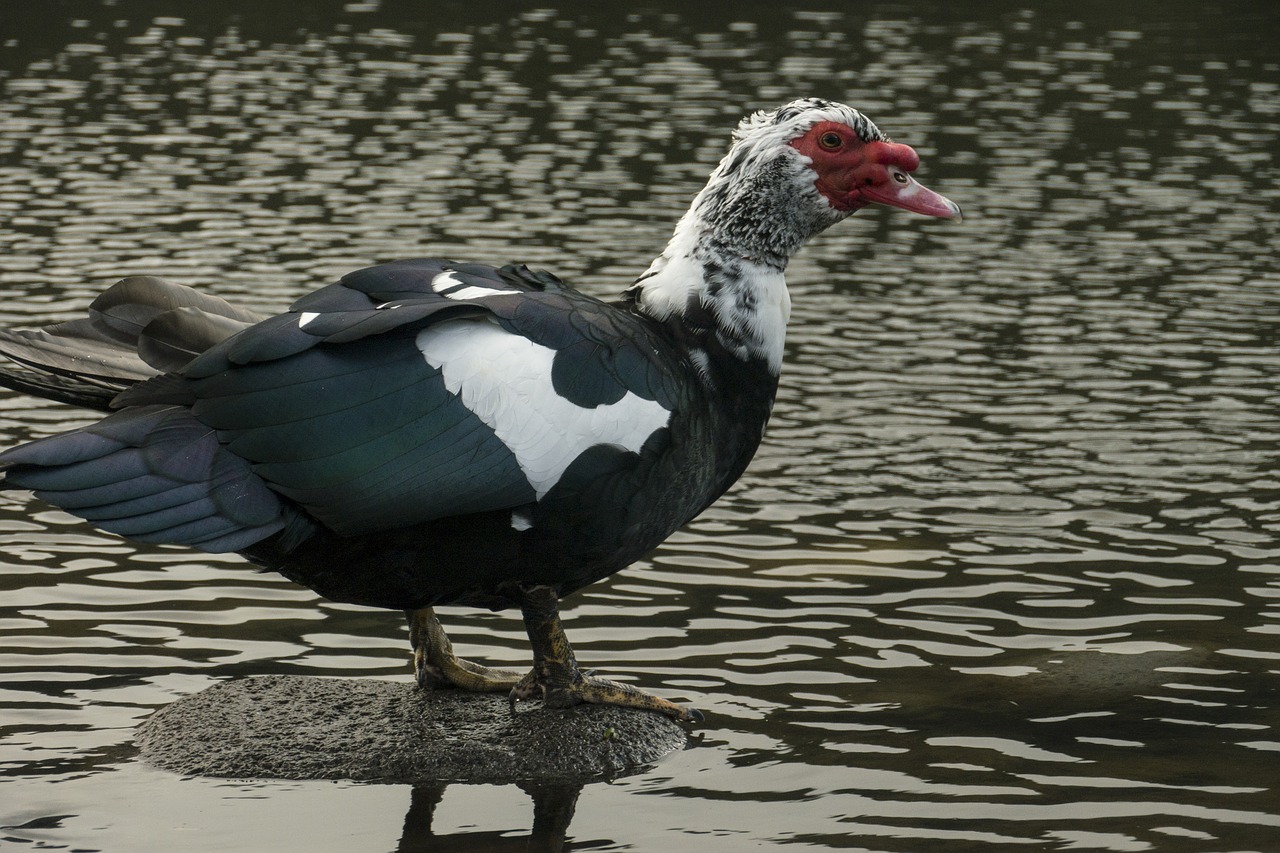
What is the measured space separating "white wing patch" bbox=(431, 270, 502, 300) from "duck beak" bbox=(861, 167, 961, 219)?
4.56 feet

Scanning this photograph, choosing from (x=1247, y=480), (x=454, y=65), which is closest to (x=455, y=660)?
(x=1247, y=480)

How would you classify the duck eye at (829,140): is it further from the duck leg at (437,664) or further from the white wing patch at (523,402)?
the duck leg at (437,664)

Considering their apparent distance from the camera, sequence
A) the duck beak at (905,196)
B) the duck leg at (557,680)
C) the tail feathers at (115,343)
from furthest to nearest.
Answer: the duck beak at (905,196) → the duck leg at (557,680) → the tail feathers at (115,343)

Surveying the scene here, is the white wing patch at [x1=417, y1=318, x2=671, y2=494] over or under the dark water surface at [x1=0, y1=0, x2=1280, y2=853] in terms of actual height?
over

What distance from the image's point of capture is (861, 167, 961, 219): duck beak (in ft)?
20.4

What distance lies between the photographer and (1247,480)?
9367 mm

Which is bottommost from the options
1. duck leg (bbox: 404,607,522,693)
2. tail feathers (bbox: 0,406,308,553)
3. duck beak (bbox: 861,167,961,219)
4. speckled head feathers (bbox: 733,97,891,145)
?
duck leg (bbox: 404,607,522,693)

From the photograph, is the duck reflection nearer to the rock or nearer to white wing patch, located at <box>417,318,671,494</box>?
the rock

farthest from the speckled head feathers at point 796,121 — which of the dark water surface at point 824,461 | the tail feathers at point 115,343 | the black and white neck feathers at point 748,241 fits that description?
the dark water surface at point 824,461

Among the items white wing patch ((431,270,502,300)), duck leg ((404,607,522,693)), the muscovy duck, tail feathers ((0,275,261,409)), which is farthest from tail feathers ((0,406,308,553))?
duck leg ((404,607,522,693))

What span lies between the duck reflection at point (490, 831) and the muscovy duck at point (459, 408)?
0.44 meters

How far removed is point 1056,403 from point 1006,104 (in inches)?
399

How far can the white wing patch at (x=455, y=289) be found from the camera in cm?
566

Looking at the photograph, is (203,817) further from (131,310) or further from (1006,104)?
(1006,104)
